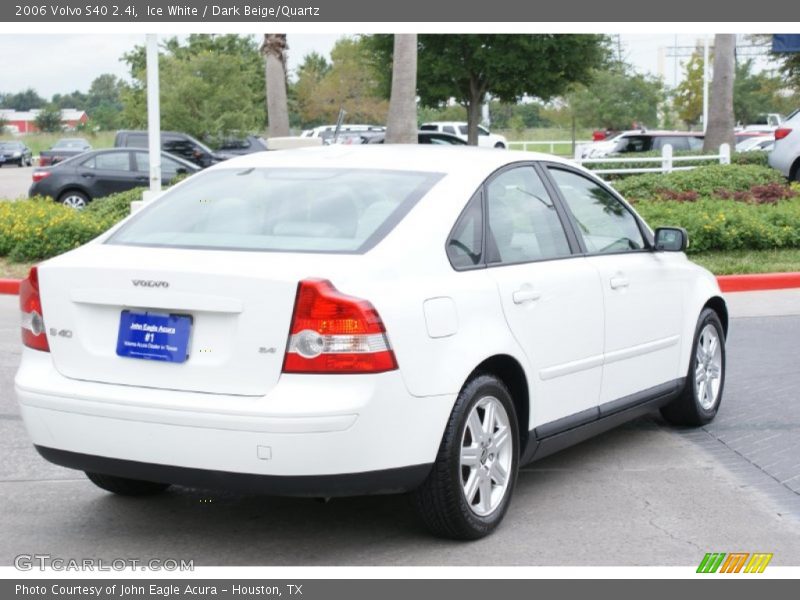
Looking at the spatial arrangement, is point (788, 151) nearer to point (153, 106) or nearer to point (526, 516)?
point (153, 106)

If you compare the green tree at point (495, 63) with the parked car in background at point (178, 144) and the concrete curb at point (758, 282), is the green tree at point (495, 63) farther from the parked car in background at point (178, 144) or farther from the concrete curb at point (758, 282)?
the concrete curb at point (758, 282)

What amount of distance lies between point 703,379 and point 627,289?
1.30m

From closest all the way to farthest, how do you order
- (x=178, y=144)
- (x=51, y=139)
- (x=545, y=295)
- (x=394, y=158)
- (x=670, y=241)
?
(x=545, y=295) → (x=394, y=158) → (x=670, y=241) → (x=178, y=144) → (x=51, y=139)

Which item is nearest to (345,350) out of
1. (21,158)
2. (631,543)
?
(631,543)

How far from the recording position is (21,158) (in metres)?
65.2

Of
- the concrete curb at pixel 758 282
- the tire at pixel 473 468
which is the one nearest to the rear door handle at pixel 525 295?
the tire at pixel 473 468

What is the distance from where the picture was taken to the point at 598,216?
22.5 ft

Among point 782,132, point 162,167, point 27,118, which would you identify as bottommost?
point 162,167

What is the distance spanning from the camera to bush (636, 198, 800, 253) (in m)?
14.8

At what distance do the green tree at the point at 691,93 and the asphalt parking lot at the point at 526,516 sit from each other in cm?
6145

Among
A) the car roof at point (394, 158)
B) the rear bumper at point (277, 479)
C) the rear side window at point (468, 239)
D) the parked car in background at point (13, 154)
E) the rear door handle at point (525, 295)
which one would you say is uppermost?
the car roof at point (394, 158)

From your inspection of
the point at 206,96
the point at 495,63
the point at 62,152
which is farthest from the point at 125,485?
the point at 62,152

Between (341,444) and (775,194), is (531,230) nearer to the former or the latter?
(341,444)

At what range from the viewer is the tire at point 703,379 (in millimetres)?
7465
